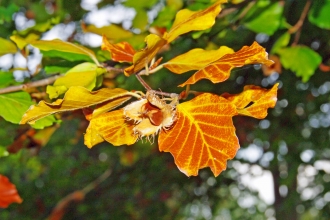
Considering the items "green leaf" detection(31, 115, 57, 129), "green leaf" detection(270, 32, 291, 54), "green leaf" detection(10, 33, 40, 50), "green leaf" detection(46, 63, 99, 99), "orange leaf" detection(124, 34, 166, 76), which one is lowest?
"green leaf" detection(270, 32, 291, 54)

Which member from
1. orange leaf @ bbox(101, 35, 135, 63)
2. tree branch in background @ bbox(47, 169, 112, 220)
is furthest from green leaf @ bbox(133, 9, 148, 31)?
tree branch in background @ bbox(47, 169, 112, 220)

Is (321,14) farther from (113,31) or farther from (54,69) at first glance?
(54,69)

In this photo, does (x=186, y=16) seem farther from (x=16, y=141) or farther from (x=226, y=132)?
(x=16, y=141)

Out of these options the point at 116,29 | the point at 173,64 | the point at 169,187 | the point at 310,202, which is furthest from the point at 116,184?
the point at 173,64

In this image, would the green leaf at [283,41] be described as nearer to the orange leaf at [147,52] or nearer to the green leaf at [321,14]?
the green leaf at [321,14]

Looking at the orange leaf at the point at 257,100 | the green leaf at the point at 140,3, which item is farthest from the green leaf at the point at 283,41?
the orange leaf at the point at 257,100

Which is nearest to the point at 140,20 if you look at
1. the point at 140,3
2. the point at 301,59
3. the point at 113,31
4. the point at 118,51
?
the point at 140,3

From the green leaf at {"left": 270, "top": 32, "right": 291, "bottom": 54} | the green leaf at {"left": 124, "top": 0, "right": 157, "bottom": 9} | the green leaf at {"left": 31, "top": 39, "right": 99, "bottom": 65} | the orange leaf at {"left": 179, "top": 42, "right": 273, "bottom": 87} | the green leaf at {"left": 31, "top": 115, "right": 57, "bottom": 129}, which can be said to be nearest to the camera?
the orange leaf at {"left": 179, "top": 42, "right": 273, "bottom": 87}

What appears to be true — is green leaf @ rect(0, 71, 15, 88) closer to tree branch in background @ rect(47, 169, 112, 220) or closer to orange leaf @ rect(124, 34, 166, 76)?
orange leaf @ rect(124, 34, 166, 76)
